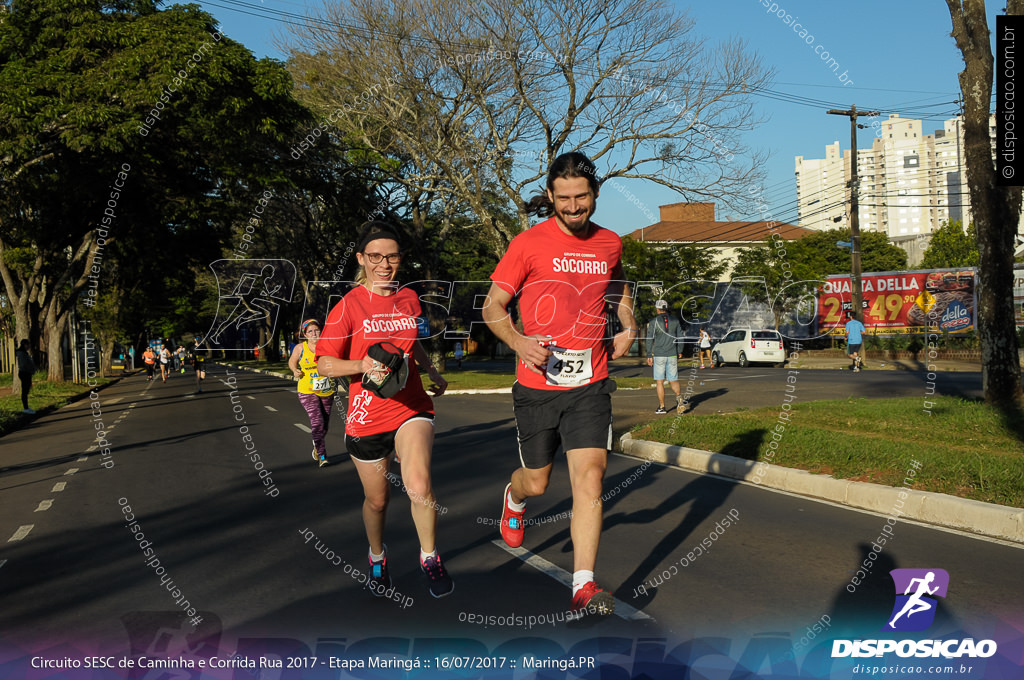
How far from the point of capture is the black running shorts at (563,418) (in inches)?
182

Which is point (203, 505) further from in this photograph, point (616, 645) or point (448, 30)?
point (448, 30)

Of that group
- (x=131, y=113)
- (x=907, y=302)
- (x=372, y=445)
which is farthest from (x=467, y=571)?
(x=907, y=302)

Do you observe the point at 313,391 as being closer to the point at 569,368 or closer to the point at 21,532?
the point at 21,532

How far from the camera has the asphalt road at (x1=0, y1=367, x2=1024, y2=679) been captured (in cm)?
431

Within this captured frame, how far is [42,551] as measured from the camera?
6.63m

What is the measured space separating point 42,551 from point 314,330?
13.9ft

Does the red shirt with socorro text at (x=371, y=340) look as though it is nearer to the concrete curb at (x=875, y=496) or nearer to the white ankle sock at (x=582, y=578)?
the white ankle sock at (x=582, y=578)

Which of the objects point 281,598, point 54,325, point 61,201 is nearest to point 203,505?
point 281,598

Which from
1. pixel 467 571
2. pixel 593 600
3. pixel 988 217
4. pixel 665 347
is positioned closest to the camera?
pixel 593 600

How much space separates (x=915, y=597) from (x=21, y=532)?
6.93 m

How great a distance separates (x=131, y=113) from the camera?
828 inches

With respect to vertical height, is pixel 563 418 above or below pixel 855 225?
below

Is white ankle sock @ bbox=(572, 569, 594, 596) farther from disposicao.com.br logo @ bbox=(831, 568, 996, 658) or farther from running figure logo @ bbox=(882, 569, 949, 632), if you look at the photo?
running figure logo @ bbox=(882, 569, 949, 632)

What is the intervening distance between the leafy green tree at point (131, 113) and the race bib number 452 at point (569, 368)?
1865 cm
